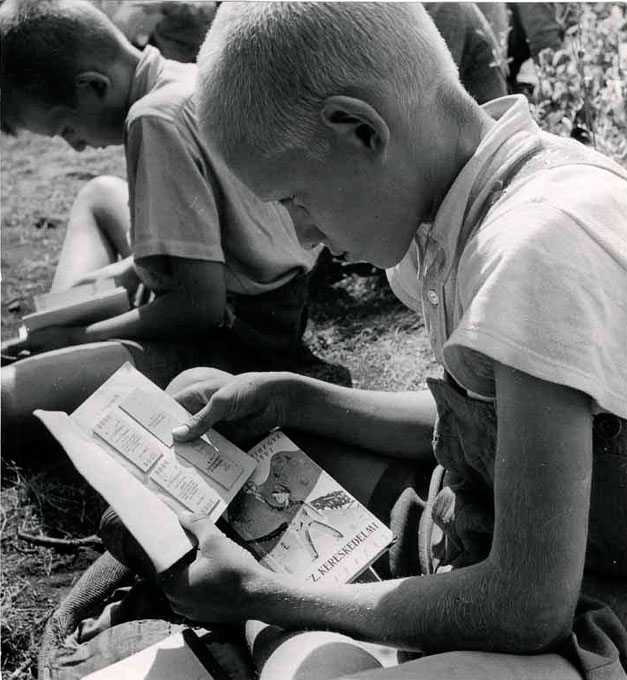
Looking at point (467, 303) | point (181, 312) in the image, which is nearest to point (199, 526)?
point (467, 303)

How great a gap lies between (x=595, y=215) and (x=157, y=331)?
1.83 metres

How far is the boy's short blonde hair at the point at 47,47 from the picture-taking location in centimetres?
265

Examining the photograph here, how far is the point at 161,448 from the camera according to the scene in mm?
1944

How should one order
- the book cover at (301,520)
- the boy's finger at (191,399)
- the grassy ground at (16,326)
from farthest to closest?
the grassy ground at (16,326)
the boy's finger at (191,399)
the book cover at (301,520)

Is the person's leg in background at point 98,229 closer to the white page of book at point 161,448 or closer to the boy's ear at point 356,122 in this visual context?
the white page of book at point 161,448

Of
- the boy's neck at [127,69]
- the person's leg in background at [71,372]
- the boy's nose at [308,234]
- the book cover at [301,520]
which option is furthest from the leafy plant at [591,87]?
the boy's nose at [308,234]

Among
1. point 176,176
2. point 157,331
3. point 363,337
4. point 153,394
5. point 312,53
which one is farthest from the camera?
point 363,337

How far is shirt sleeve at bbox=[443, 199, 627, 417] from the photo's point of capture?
1.22 m

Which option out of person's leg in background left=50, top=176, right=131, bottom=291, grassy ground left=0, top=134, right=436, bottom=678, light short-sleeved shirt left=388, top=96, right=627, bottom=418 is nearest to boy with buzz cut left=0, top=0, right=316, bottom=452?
grassy ground left=0, top=134, right=436, bottom=678

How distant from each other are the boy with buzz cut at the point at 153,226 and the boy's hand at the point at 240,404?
740 mm

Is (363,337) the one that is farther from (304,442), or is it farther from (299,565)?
(299,565)

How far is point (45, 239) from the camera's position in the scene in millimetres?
4570

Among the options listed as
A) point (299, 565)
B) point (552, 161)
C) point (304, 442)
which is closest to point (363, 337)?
point (304, 442)

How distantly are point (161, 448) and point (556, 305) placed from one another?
100 centimetres
